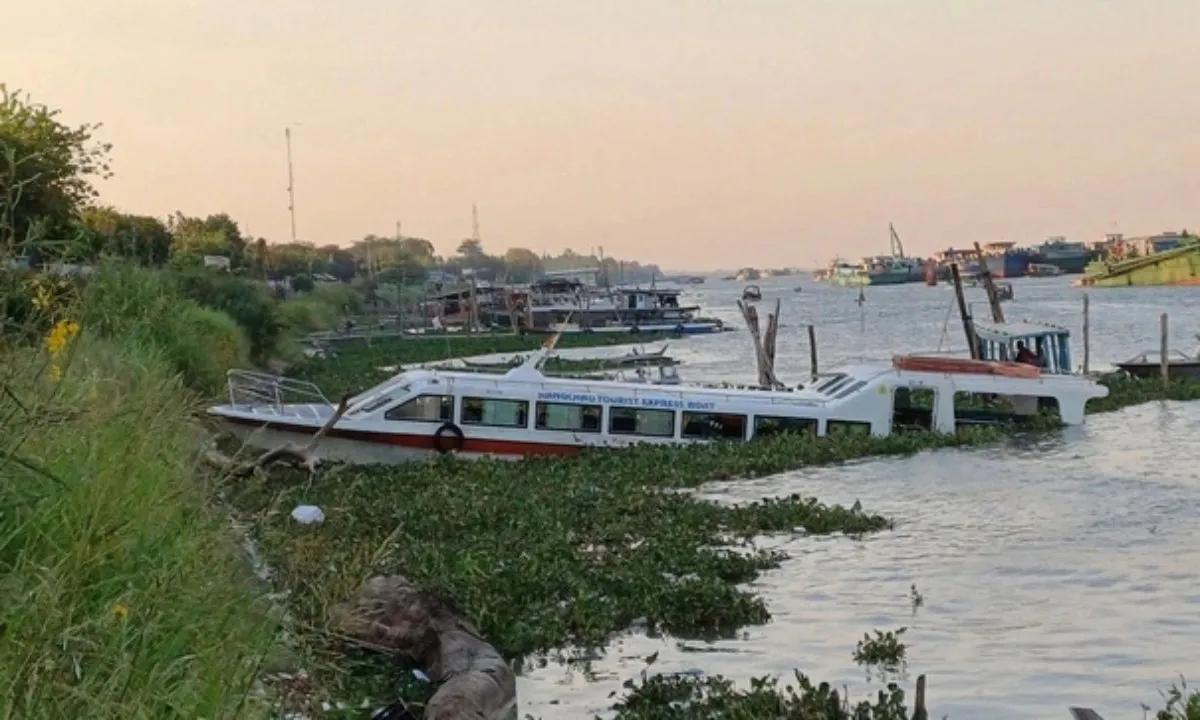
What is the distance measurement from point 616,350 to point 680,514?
51.5m

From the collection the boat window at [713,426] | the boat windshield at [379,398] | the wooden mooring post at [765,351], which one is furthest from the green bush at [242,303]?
the boat window at [713,426]

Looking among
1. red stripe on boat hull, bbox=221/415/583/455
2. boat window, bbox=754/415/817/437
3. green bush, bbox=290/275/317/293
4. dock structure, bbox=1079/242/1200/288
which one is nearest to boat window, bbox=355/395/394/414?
red stripe on boat hull, bbox=221/415/583/455

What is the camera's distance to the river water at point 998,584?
12.1m

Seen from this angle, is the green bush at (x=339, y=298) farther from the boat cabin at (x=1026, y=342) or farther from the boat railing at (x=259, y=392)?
the boat railing at (x=259, y=392)

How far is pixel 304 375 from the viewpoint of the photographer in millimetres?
→ 46594

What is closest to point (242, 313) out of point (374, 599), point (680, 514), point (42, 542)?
point (680, 514)

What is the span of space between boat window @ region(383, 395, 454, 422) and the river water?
5757 millimetres

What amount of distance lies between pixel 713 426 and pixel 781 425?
1426 mm

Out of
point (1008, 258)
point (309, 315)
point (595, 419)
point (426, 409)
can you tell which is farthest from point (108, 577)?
point (1008, 258)

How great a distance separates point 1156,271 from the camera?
138 metres

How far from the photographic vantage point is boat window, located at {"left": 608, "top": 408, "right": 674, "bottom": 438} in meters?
26.7

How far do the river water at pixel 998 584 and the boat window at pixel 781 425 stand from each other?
204 cm

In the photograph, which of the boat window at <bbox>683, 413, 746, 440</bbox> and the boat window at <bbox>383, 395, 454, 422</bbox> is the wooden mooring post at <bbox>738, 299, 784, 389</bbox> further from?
the boat window at <bbox>383, 395, 454, 422</bbox>

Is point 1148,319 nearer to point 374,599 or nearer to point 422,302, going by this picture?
point 422,302
